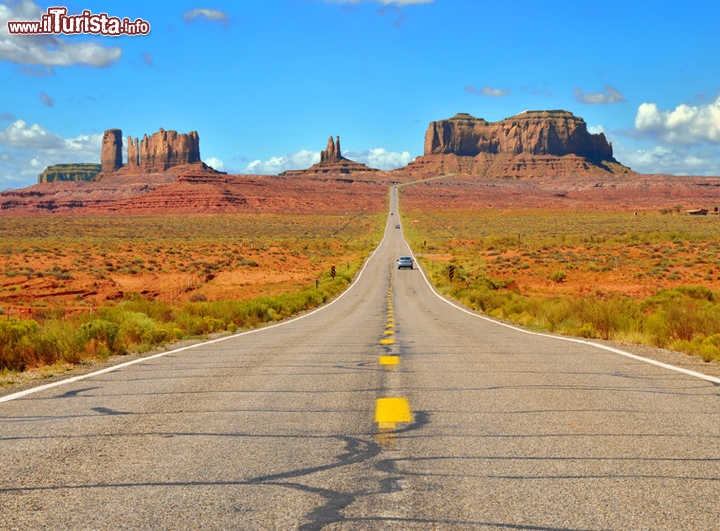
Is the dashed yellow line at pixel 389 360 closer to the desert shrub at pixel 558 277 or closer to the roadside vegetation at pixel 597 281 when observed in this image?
the roadside vegetation at pixel 597 281

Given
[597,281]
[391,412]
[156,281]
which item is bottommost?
[597,281]

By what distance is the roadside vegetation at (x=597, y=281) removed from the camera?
15.5 meters

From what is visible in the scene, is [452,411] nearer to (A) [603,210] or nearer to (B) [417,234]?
(B) [417,234]

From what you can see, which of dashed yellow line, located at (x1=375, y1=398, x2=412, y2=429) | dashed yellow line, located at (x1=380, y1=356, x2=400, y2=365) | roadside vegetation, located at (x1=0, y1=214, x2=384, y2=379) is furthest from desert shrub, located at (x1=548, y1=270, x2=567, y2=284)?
dashed yellow line, located at (x1=375, y1=398, x2=412, y2=429)

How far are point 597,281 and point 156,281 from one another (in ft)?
91.1

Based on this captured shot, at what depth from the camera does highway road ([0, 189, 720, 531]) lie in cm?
396

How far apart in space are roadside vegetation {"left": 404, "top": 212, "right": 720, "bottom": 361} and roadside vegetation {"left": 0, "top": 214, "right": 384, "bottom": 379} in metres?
8.36

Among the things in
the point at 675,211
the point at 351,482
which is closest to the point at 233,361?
the point at 351,482

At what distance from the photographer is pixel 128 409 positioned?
6855mm

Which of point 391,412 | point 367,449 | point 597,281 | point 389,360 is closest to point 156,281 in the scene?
point 597,281

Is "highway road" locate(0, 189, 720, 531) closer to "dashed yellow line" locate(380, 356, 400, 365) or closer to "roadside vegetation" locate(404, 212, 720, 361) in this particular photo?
"dashed yellow line" locate(380, 356, 400, 365)

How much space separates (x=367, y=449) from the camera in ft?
17.4

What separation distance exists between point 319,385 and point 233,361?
278 centimetres

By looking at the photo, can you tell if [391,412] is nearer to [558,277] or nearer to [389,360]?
[389,360]
